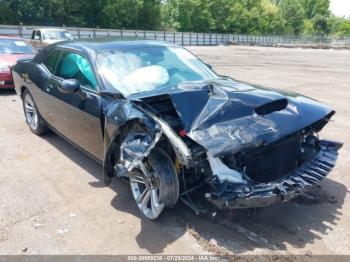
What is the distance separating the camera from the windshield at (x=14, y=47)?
9.88m

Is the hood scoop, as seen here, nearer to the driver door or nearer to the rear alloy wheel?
the rear alloy wheel

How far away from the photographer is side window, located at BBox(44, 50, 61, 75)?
4.82 m

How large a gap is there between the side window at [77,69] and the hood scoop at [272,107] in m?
1.85

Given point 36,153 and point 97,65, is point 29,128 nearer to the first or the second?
point 36,153

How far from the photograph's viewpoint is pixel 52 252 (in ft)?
9.27

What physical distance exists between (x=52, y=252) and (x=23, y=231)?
1.56ft

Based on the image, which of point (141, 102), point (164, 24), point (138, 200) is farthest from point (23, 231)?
point (164, 24)

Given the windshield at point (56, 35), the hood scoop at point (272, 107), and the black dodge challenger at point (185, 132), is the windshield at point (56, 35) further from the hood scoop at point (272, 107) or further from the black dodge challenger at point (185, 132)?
the hood scoop at point (272, 107)

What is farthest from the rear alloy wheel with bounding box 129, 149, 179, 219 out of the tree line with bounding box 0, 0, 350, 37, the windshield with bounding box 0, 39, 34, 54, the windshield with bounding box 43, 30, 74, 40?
the tree line with bounding box 0, 0, 350, 37

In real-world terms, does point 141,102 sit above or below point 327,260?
above

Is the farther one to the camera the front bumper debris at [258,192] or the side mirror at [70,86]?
the side mirror at [70,86]

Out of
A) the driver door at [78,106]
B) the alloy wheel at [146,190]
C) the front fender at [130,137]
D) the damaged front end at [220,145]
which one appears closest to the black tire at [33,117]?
the driver door at [78,106]

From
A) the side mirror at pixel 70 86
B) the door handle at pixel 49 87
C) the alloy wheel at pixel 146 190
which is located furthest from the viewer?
the door handle at pixel 49 87

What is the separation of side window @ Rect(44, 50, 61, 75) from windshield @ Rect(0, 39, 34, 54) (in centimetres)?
569
